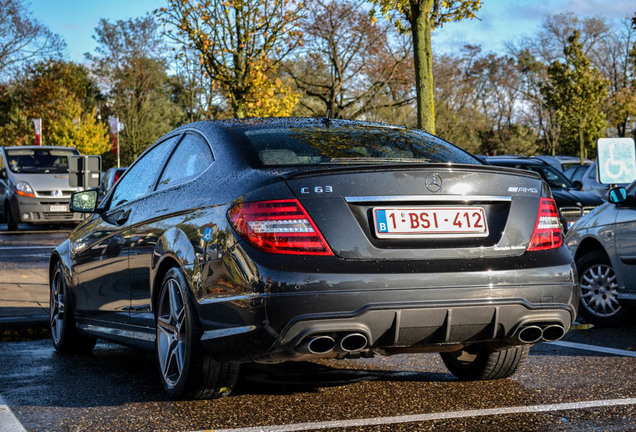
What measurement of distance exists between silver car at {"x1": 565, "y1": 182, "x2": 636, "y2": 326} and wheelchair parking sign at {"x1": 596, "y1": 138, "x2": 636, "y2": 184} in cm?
352

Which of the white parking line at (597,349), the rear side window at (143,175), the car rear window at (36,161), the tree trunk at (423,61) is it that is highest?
the tree trunk at (423,61)

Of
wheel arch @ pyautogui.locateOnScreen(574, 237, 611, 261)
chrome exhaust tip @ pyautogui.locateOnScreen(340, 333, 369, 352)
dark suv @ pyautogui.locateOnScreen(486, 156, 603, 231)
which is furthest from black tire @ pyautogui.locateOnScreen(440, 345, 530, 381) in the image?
dark suv @ pyautogui.locateOnScreen(486, 156, 603, 231)

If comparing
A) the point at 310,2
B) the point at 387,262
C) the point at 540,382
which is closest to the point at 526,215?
the point at 387,262

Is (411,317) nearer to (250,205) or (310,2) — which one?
(250,205)

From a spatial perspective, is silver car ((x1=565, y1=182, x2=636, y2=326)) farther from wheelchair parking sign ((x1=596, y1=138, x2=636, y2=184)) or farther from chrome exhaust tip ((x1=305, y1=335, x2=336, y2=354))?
chrome exhaust tip ((x1=305, y1=335, x2=336, y2=354))

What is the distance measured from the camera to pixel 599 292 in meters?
8.38

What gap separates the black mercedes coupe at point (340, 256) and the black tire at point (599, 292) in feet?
12.3

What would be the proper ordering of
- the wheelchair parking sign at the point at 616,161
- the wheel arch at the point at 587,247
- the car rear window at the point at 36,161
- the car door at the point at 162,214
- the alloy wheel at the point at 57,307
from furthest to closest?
the car rear window at the point at 36,161, the wheelchair parking sign at the point at 616,161, the wheel arch at the point at 587,247, the alloy wheel at the point at 57,307, the car door at the point at 162,214

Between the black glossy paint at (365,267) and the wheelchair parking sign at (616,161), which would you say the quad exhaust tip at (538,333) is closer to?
the black glossy paint at (365,267)

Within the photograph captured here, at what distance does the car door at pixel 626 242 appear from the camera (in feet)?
25.7

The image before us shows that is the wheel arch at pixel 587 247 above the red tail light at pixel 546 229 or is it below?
below

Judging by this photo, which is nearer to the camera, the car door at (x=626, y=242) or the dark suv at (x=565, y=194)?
the car door at (x=626, y=242)

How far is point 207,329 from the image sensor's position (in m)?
4.44

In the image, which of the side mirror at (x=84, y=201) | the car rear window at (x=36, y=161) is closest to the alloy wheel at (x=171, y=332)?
the side mirror at (x=84, y=201)
